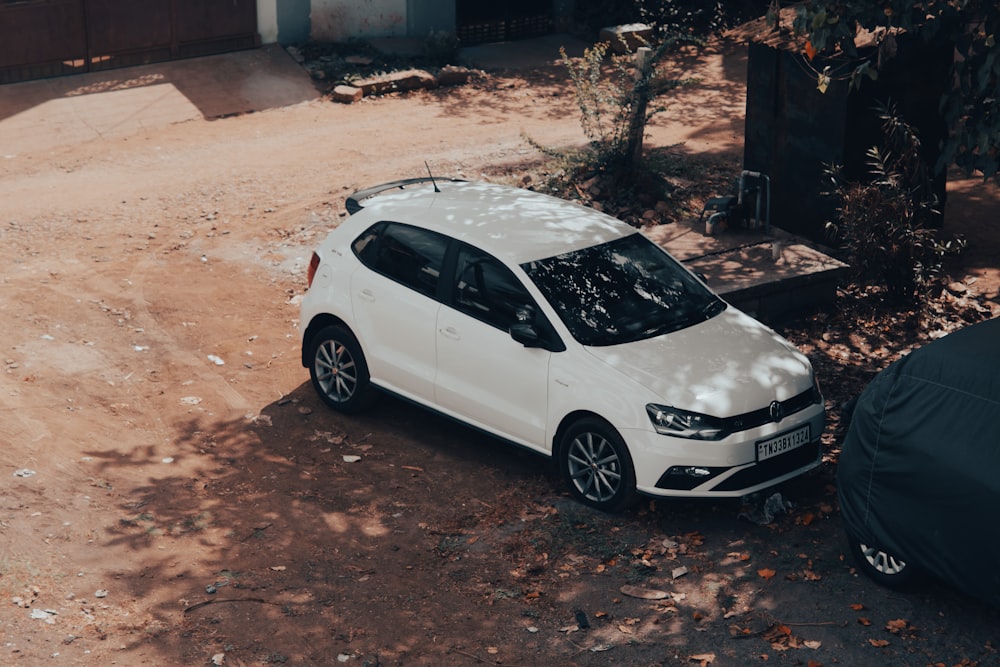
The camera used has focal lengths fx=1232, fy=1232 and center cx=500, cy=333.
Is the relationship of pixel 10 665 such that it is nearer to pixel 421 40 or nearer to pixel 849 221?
pixel 849 221

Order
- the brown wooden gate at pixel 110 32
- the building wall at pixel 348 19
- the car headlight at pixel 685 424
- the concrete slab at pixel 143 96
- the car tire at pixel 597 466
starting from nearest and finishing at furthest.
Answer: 1. the car headlight at pixel 685 424
2. the car tire at pixel 597 466
3. the concrete slab at pixel 143 96
4. the brown wooden gate at pixel 110 32
5. the building wall at pixel 348 19

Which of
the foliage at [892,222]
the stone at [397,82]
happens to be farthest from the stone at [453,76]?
the foliage at [892,222]

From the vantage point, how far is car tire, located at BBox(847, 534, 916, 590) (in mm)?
7457

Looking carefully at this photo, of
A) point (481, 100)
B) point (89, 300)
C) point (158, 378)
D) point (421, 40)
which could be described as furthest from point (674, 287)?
point (421, 40)

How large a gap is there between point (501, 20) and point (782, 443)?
1648cm

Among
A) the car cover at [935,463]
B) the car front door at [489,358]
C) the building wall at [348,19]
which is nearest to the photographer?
the car cover at [935,463]

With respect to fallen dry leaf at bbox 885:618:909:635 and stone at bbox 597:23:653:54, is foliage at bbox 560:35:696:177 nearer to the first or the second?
stone at bbox 597:23:653:54

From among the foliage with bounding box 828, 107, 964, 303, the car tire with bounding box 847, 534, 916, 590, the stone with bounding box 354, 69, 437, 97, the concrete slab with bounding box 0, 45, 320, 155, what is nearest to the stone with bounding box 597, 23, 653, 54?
the stone with bounding box 354, 69, 437, 97

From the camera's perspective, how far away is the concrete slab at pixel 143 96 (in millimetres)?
17750

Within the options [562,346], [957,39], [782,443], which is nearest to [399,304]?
[562,346]

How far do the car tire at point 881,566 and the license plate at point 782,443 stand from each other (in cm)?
78

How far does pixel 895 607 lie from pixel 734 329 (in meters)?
2.42

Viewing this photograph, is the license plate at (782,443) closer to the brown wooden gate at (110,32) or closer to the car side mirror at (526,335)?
the car side mirror at (526,335)

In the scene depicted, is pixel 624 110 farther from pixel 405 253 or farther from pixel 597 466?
pixel 597 466
